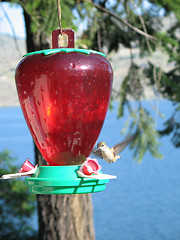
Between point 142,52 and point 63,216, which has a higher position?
point 142,52

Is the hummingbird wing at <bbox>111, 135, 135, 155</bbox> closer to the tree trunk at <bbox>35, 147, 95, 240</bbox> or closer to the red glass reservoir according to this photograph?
the red glass reservoir

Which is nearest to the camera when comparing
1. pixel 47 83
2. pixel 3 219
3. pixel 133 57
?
pixel 47 83

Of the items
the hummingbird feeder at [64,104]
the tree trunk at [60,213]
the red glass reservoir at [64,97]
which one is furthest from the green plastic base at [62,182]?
the tree trunk at [60,213]

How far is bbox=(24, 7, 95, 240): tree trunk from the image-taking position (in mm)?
3822

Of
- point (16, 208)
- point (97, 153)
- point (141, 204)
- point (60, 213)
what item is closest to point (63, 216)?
point (60, 213)

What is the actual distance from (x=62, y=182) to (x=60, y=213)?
8.71 ft

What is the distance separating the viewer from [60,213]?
12.5 feet

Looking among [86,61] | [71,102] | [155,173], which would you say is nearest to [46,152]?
[71,102]

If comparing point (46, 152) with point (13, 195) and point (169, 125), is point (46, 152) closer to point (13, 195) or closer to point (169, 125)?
point (169, 125)

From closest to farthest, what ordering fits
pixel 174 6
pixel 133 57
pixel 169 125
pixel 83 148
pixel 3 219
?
pixel 83 148, pixel 174 6, pixel 133 57, pixel 169 125, pixel 3 219

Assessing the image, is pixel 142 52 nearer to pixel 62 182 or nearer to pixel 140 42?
pixel 140 42

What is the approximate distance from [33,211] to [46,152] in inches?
220

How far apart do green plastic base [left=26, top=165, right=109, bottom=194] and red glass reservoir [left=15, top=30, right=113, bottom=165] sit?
14 cm

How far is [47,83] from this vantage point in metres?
1.35
